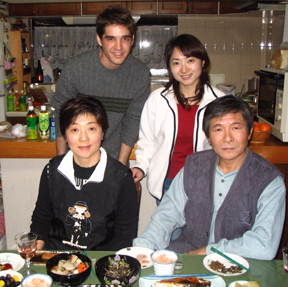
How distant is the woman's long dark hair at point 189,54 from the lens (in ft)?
5.78

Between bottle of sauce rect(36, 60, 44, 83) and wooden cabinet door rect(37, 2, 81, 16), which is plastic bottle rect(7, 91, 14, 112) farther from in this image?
wooden cabinet door rect(37, 2, 81, 16)

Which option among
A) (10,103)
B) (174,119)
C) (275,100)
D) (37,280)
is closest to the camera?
(37,280)

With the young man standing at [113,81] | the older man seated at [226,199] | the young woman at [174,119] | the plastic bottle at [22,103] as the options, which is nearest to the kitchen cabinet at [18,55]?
the plastic bottle at [22,103]

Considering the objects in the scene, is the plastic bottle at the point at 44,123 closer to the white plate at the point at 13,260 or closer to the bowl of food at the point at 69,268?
the white plate at the point at 13,260

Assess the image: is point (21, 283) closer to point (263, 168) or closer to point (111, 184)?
point (111, 184)

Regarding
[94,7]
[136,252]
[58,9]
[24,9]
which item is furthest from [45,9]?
[136,252]

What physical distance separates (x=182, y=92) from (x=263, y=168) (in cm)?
70

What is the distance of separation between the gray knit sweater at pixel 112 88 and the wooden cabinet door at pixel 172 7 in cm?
293

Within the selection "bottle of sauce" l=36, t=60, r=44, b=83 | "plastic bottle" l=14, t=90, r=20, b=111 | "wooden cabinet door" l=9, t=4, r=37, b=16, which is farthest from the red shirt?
"bottle of sauce" l=36, t=60, r=44, b=83

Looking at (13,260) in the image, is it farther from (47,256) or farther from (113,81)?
(113,81)

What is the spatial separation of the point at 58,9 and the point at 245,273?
4553mm

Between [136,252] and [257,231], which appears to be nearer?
[136,252]

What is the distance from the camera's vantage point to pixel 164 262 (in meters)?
1.09

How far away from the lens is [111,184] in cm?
151
